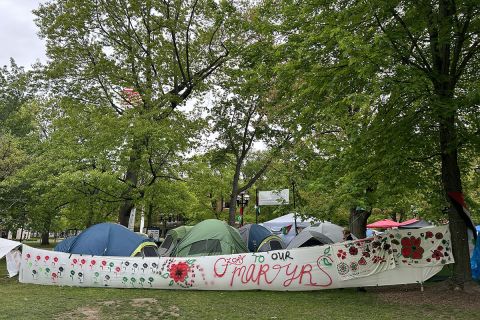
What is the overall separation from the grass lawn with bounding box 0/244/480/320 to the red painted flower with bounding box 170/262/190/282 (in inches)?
14.2

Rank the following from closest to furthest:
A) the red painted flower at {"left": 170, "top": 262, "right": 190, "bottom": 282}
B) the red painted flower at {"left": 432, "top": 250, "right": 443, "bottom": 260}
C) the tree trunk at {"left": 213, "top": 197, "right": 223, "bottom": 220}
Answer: the red painted flower at {"left": 432, "top": 250, "right": 443, "bottom": 260}
the red painted flower at {"left": 170, "top": 262, "right": 190, "bottom": 282}
the tree trunk at {"left": 213, "top": 197, "right": 223, "bottom": 220}

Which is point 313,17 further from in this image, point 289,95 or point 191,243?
point 191,243

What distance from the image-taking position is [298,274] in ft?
33.0

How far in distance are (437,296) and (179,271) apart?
21.1 feet

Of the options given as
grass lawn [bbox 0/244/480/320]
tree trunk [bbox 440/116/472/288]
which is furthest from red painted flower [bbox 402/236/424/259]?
grass lawn [bbox 0/244/480/320]

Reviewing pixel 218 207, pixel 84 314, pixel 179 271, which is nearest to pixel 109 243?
pixel 179 271

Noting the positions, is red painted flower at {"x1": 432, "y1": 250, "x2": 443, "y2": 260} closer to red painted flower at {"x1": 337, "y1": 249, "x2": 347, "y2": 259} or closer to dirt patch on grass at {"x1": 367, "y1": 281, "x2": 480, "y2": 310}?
dirt patch on grass at {"x1": 367, "y1": 281, "x2": 480, "y2": 310}

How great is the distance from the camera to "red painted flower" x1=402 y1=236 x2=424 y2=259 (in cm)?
983

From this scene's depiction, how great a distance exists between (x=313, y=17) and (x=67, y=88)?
13021 mm

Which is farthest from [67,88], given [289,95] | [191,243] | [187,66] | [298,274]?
[298,274]

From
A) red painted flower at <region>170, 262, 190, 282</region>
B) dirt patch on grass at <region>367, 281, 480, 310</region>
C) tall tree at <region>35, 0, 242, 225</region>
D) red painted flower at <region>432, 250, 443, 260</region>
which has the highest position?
tall tree at <region>35, 0, 242, 225</region>

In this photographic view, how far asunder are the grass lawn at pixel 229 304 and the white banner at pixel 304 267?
0.90 feet

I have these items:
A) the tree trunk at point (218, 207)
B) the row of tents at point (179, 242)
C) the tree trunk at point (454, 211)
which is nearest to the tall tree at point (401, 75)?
the tree trunk at point (454, 211)

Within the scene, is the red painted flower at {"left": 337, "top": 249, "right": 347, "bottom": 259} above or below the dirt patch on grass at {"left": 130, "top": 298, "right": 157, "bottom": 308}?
above
